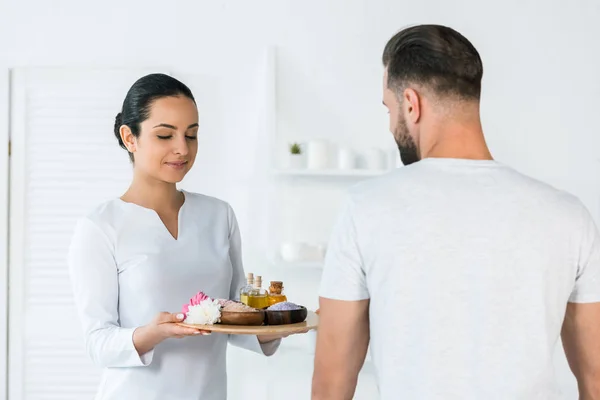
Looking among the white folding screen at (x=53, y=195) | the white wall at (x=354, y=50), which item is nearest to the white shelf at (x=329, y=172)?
the white wall at (x=354, y=50)

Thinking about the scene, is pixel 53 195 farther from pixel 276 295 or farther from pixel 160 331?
pixel 160 331

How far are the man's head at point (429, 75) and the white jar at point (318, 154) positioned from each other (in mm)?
1867

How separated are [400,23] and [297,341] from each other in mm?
1417

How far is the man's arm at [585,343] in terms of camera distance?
1.24 metres

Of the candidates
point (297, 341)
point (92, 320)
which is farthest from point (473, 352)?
point (297, 341)

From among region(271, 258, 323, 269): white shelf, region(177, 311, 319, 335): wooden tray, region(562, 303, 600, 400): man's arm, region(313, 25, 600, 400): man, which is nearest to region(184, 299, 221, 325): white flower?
region(177, 311, 319, 335): wooden tray

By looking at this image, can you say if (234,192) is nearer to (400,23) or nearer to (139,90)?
(400,23)

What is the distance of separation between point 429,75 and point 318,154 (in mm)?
1911

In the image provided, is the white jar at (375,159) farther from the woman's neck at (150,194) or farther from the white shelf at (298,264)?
the woman's neck at (150,194)

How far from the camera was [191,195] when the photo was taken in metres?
2.07

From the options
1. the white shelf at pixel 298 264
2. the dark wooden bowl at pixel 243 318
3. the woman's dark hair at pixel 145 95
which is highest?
the woman's dark hair at pixel 145 95

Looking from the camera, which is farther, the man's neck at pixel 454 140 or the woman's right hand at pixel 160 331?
the woman's right hand at pixel 160 331

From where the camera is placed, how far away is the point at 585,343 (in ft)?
4.07

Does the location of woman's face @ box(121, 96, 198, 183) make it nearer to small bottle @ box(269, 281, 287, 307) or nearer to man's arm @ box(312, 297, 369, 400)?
small bottle @ box(269, 281, 287, 307)
